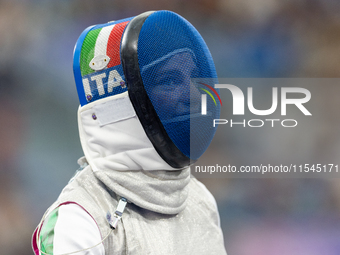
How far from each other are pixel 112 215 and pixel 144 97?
0.30 m

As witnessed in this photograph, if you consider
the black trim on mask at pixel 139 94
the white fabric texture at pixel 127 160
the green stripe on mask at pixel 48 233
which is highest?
the black trim on mask at pixel 139 94

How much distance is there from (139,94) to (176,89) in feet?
0.32

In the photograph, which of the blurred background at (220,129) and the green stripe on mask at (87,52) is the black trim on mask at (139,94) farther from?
the blurred background at (220,129)

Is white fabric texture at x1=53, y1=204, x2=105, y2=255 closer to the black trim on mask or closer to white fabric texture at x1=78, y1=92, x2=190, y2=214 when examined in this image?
white fabric texture at x1=78, y1=92, x2=190, y2=214

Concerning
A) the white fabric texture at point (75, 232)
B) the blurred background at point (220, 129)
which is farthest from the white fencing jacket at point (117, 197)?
the blurred background at point (220, 129)

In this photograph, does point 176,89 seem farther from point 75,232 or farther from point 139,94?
point 75,232

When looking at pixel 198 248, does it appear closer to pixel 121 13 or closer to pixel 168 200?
pixel 168 200

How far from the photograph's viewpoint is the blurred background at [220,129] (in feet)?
6.85

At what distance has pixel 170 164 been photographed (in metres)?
0.92

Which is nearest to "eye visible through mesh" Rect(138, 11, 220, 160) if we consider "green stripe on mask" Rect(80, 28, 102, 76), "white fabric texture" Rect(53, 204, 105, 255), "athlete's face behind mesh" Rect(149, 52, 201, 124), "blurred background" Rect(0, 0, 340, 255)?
"athlete's face behind mesh" Rect(149, 52, 201, 124)

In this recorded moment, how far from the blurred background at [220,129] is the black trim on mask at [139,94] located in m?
1.17

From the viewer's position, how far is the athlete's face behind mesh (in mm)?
868

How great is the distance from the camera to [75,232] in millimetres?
787

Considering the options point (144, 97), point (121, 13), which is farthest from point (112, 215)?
point (121, 13)
